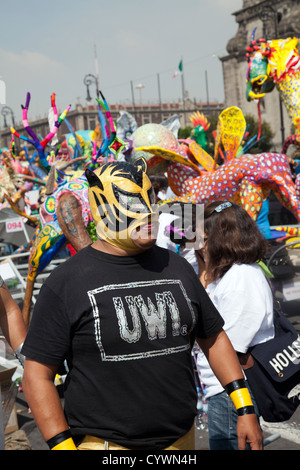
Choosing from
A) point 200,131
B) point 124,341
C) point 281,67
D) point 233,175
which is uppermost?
point 281,67

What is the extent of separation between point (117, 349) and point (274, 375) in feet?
3.16

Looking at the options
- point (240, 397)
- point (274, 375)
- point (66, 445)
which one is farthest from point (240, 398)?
point (66, 445)

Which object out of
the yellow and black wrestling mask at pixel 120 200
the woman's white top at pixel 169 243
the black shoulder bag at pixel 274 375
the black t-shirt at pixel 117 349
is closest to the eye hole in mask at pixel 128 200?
the yellow and black wrestling mask at pixel 120 200

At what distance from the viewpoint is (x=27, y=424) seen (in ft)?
15.3

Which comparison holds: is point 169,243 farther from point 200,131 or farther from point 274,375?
point 200,131

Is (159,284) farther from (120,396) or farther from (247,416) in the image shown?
(247,416)

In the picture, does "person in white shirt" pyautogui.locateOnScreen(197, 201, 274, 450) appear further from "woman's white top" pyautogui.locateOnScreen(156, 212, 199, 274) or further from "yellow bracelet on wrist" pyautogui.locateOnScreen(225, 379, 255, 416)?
"woman's white top" pyautogui.locateOnScreen(156, 212, 199, 274)

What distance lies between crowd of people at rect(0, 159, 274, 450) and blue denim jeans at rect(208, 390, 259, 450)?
0.45 meters

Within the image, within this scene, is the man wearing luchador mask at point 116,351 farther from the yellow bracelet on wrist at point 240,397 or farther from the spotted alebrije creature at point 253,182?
the spotted alebrije creature at point 253,182

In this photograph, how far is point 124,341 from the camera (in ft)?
6.35

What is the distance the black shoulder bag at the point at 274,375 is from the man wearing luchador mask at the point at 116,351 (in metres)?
0.51

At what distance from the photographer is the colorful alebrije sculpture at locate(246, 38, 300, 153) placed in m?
7.00

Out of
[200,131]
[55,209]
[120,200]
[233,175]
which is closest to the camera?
[120,200]
